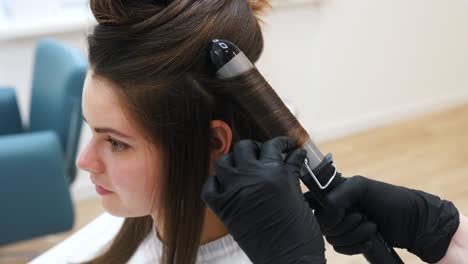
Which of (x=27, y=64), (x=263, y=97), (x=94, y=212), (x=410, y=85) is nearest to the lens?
(x=263, y=97)

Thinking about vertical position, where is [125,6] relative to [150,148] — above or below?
above

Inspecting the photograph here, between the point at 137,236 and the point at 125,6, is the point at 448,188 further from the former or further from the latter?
the point at 125,6

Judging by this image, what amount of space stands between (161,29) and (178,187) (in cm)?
27

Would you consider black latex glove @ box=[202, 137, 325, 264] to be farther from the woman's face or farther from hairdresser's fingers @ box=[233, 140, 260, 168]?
the woman's face

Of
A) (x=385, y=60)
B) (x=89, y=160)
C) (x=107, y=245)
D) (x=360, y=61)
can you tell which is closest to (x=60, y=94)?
(x=107, y=245)

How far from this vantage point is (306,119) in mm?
2787

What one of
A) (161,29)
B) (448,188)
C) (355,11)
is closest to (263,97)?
(161,29)

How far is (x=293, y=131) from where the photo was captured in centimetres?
74

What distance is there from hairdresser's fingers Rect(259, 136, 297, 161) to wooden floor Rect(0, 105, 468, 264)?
4.24ft

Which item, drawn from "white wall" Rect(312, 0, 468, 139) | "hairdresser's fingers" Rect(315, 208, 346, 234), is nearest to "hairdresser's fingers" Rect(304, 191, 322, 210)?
"hairdresser's fingers" Rect(315, 208, 346, 234)

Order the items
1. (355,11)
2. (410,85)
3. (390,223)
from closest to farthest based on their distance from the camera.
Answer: (390,223)
(355,11)
(410,85)

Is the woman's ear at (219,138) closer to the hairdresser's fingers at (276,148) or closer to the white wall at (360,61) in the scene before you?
the hairdresser's fingers at (276,148)

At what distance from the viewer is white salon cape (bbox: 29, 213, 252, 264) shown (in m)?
0.93

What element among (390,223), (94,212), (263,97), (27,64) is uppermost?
(263,97)
